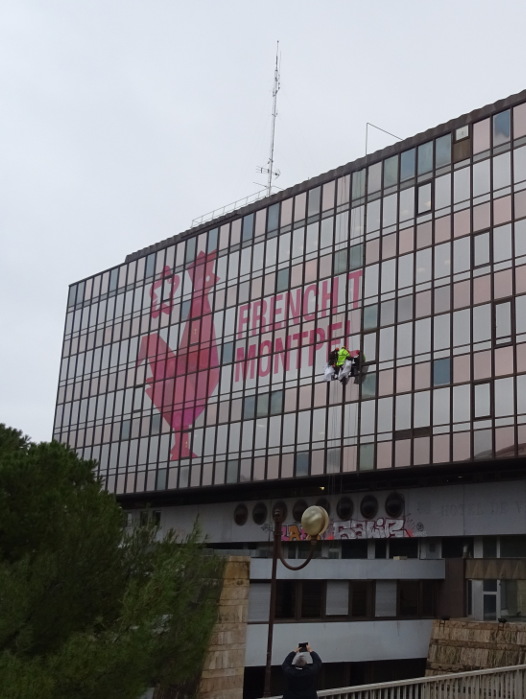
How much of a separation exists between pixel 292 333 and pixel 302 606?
70.1 ft

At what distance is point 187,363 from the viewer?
5756 centimetres

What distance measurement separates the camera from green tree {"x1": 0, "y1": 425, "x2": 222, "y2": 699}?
557 inches

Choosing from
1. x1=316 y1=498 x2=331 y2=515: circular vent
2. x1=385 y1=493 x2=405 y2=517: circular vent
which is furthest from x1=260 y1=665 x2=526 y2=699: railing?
x1=316 y1=498 x2=331 y2=515: circular vent

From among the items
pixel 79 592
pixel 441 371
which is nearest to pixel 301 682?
pixel 79 592

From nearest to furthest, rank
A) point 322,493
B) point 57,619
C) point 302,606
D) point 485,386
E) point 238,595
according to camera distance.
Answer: point 57,619
point 238,595
point 302,606
point 485,386
point 322,493

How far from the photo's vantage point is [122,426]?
6112cm

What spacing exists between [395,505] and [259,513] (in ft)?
33.9

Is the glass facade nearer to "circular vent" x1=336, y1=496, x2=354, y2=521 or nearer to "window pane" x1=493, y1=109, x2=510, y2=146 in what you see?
"window pane" x1=493, y1=109, x2=510, y2=146

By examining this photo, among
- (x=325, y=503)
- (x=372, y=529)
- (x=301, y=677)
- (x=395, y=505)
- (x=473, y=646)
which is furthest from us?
(x=325, y=503)

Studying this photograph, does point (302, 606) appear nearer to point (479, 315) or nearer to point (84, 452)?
point (479, 315)

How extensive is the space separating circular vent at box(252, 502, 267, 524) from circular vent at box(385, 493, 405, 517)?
9283 millimetres

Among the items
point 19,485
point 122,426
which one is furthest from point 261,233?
point 19,485

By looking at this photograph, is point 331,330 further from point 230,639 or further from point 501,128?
point 230,639

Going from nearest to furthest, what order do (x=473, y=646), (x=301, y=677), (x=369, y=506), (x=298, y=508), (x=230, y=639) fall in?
1. (x=301, y=677)
2. (x=230, y=639)
3. (x=473, y=646)
4. (x=369, y=506)
5. (x=298, y=508)
